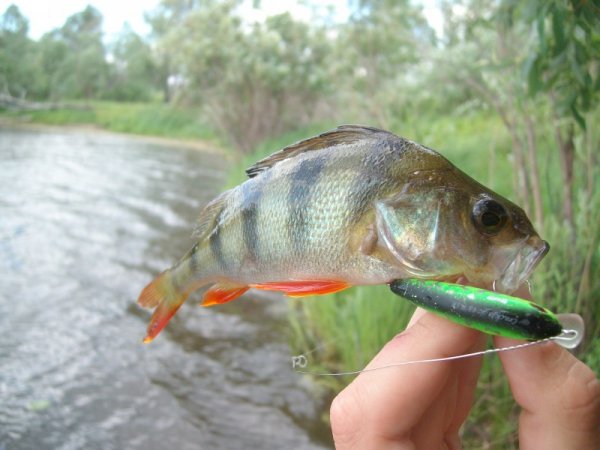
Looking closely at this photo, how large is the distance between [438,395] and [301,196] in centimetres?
52

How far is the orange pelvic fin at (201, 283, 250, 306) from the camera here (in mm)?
1346

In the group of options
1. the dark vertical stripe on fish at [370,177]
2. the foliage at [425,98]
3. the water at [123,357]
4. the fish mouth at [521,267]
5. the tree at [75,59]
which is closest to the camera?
the fish mouth at [521,267]

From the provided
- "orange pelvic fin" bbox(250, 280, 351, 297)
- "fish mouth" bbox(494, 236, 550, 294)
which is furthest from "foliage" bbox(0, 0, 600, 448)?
"fish mouth" bbox(494, 236, 550, 294)

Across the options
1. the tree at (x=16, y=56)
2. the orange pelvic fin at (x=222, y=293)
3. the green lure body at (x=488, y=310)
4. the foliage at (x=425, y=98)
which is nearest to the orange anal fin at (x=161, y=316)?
the orange pelvic fin at (x=222, y=293)

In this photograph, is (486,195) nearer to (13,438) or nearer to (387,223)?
(387,223)


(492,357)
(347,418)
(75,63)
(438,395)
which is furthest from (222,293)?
(75,63)

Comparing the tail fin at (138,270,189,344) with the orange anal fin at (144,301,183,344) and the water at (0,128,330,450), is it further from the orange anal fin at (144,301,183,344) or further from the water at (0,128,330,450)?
A: the water at (0,128,330,450)

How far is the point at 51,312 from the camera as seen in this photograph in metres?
6.14

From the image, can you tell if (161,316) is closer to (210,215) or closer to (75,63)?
(210,215)

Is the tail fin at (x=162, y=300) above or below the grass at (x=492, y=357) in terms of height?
above

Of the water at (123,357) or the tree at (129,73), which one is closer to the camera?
the water at (123,357)

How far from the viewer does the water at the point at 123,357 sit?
422 centimetres

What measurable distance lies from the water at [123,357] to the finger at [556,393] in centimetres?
316

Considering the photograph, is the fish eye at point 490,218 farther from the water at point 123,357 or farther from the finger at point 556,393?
the water at point 123,357
